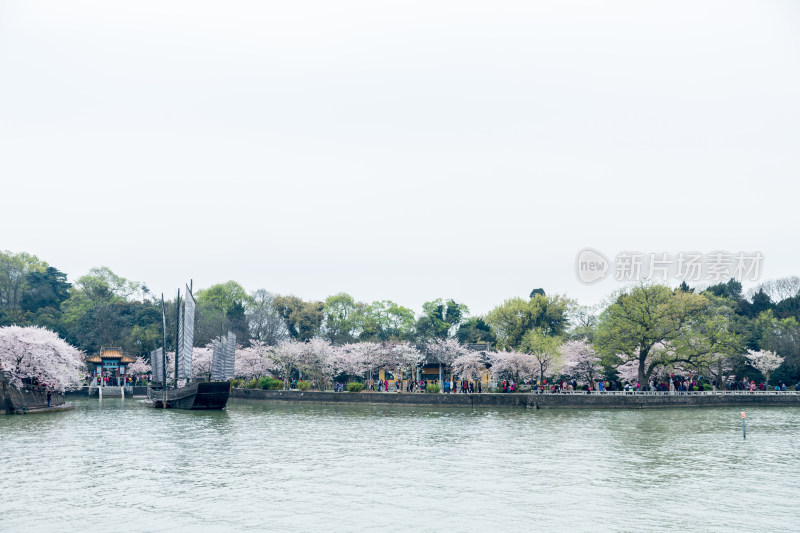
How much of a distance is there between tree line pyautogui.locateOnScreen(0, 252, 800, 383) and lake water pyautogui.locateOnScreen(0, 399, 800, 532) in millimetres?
20549

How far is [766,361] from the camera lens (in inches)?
2785

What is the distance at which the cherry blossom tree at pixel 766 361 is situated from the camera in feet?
231

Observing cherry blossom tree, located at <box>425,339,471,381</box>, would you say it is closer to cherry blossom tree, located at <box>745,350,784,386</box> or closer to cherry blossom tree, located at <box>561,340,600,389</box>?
cherry blossom tree, located at <box>561,340,600,389</box>

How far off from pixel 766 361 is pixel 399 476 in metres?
59.7

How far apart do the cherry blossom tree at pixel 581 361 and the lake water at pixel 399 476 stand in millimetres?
28761

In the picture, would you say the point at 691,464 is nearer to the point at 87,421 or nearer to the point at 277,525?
the point at 277,525

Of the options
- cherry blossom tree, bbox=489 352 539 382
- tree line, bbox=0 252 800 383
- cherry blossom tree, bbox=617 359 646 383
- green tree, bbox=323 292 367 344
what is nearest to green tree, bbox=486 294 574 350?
tree line, bbox=0 252 800 383

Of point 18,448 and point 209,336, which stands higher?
point 209,336

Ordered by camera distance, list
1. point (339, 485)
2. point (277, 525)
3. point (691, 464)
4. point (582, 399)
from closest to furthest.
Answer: point (277, 525), point (339, 485), point (691, 464), point (582, 399)

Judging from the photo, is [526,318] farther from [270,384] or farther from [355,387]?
[270,384]

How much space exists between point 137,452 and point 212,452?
328cm

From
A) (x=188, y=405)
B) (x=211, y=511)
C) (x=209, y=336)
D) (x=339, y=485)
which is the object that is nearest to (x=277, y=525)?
(x=211, y=511)

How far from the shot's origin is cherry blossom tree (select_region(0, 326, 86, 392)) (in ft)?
167

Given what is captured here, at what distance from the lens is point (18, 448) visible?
1216 inches
